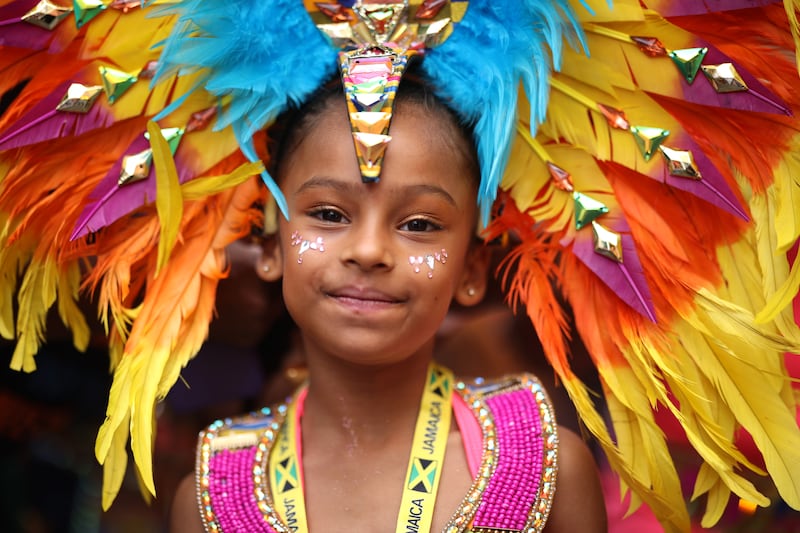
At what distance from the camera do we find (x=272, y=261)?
2.16 metres

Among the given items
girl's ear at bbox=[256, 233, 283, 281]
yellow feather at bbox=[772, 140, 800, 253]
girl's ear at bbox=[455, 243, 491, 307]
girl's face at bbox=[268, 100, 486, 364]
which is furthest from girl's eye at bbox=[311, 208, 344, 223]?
yellow feather at bbox=[772, 140, 800, 253]

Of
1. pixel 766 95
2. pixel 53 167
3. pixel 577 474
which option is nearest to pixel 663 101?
pixel 766 95

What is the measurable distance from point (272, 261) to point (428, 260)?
436 mm

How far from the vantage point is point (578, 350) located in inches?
104

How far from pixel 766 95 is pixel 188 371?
186cm

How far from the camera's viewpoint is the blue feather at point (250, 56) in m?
1.90

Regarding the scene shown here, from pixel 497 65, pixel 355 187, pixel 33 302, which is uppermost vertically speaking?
pixel 497 65

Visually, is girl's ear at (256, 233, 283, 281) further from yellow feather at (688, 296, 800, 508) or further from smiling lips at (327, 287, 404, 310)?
yellow feather at (688, 296, 800, 508)

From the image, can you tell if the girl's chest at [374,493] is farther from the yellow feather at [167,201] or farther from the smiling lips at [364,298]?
the yellow feather at [167,201]

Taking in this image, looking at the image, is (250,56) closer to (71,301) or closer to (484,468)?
(71,301)

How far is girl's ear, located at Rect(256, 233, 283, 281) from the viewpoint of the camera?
2.15 metres

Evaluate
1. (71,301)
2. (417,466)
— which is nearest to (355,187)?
(417,466)

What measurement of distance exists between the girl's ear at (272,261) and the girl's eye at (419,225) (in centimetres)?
37

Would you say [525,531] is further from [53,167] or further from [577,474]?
[53,167]
